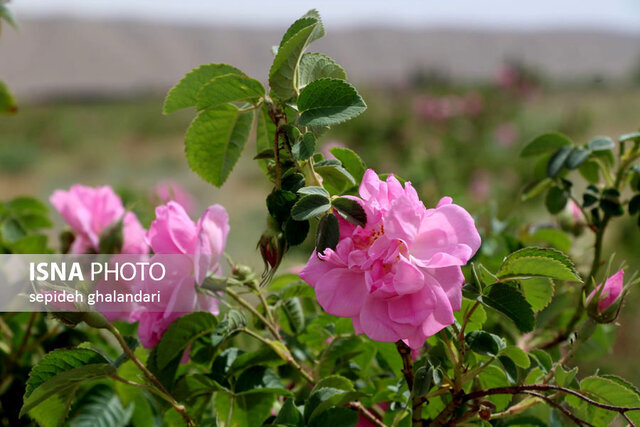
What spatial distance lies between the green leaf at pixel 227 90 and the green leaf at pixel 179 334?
121 millimetres

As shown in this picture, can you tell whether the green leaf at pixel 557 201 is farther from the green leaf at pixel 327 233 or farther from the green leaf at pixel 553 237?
the green leaf at pixel 327 233

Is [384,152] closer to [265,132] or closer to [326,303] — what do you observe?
[265,132]

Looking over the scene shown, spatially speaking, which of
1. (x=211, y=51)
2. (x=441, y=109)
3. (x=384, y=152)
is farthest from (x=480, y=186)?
(x=211, y=51)

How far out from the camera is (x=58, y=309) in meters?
0.32

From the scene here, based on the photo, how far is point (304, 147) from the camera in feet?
1.04

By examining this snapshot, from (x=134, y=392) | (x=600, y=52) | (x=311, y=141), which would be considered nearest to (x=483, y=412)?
(x=311, y=141)

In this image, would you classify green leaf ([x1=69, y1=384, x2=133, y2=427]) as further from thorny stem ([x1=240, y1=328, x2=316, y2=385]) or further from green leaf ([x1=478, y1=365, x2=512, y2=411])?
green leaf ([x1=478, y1=365, x2=512, y2=411])

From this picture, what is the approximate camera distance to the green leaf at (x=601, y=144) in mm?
496

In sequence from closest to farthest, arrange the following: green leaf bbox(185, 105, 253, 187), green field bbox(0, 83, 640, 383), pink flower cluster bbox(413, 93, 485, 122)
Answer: green leaf bbox(185, 105, 253, 187) < green field bbox(0, 83, 640, 383) < pink flower cluster bbox(413, 93, 485, 122)

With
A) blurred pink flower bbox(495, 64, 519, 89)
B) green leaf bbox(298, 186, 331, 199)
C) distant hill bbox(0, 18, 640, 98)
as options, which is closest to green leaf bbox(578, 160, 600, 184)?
green leaf bbox(298, 186, 331, 199)

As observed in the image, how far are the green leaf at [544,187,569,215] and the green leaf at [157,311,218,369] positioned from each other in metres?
0.30

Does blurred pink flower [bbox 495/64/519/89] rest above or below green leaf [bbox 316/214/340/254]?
below

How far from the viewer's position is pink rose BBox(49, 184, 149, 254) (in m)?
0.55

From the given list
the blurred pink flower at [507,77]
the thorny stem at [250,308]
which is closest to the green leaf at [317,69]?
the thorny stem at [250,308]
